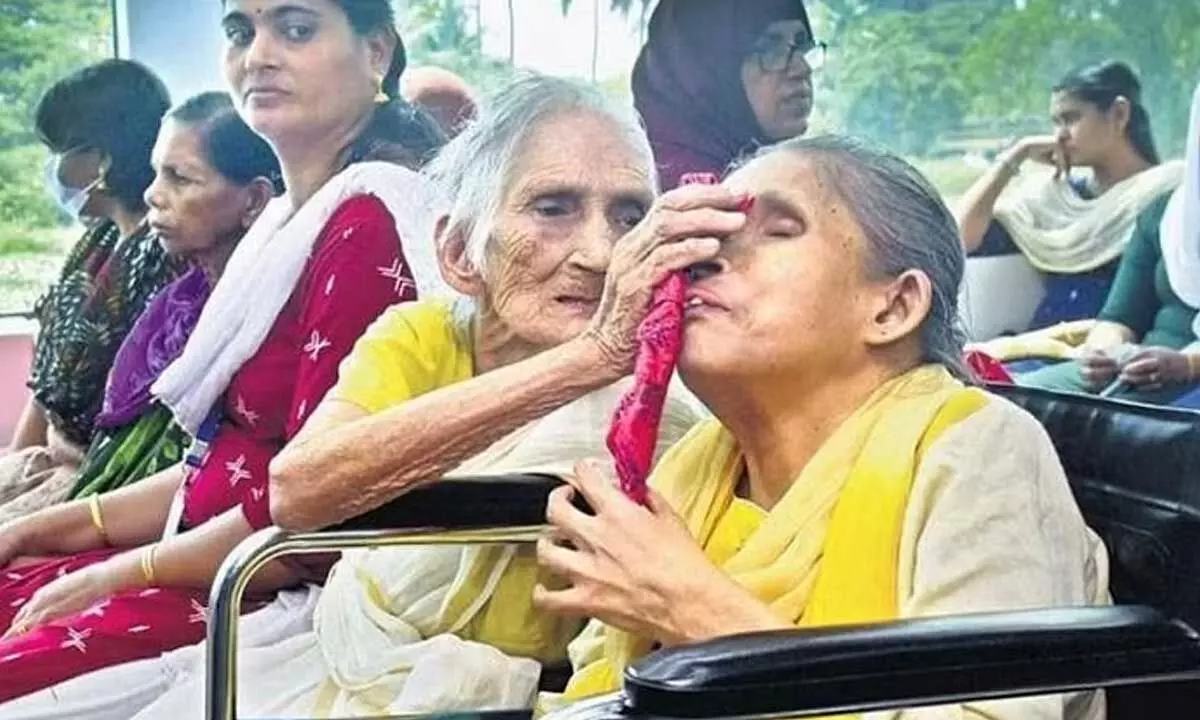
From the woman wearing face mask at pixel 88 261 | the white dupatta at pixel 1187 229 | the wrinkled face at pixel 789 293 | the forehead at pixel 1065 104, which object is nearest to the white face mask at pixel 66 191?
the woman wearing face mask at pixel 88 261

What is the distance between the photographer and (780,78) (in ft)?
Answer: 4.84

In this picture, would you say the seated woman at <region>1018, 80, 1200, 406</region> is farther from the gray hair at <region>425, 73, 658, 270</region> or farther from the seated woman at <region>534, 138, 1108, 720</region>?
the gray hair at <region>425, 73, 658, 270</region>

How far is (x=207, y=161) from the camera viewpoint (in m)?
1.59

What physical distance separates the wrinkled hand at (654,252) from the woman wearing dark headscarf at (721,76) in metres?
0.12

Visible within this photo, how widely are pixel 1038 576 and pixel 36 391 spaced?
1035mm

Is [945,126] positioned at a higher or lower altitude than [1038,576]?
higher

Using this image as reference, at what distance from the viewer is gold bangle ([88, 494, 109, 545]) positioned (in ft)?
5.53

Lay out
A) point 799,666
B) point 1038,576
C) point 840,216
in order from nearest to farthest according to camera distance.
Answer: point 799,666 → point 1038,576 → point 840,216

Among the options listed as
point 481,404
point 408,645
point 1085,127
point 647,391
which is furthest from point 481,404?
point 1085,127

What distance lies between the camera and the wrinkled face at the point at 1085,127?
1.46 meters

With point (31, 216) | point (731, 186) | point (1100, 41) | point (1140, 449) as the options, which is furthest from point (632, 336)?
point (31, 216)

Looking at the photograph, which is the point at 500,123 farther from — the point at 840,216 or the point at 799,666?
the point at 799,666

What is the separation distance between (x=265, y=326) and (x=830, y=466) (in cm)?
61

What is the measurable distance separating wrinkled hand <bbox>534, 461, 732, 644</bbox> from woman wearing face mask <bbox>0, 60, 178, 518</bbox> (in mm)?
560
